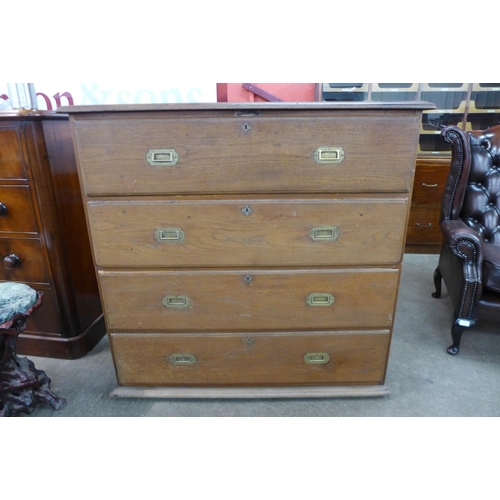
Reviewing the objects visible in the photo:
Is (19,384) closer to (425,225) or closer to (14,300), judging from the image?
(14,300)

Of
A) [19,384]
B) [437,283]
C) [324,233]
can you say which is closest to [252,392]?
[324,233]

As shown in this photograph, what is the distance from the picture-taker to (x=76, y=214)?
1687 mm

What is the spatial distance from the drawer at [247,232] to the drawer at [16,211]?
47 cm

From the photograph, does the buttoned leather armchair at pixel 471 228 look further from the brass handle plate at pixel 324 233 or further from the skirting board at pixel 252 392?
the brass handle plate at pixel 324 233

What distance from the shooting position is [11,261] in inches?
62.0

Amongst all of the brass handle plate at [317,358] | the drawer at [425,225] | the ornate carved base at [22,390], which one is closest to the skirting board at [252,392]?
the brass handle plate at [317,358]

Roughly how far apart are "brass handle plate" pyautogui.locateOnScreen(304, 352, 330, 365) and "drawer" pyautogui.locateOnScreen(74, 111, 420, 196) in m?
0.65

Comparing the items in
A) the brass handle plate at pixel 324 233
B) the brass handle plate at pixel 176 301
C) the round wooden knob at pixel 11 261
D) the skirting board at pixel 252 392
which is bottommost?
the skirting board at pixel 252 392

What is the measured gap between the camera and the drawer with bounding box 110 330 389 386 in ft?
4.63

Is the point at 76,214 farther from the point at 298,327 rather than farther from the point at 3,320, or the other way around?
the point at 298,327

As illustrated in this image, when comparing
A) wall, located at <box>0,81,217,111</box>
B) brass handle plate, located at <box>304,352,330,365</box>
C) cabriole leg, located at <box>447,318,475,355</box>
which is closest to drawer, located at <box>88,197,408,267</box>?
brass handle plate, located at <box>304,352,330,365</box>

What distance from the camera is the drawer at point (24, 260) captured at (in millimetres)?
1572

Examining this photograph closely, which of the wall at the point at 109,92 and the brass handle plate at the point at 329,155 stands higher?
the wall at the point at 109,92
